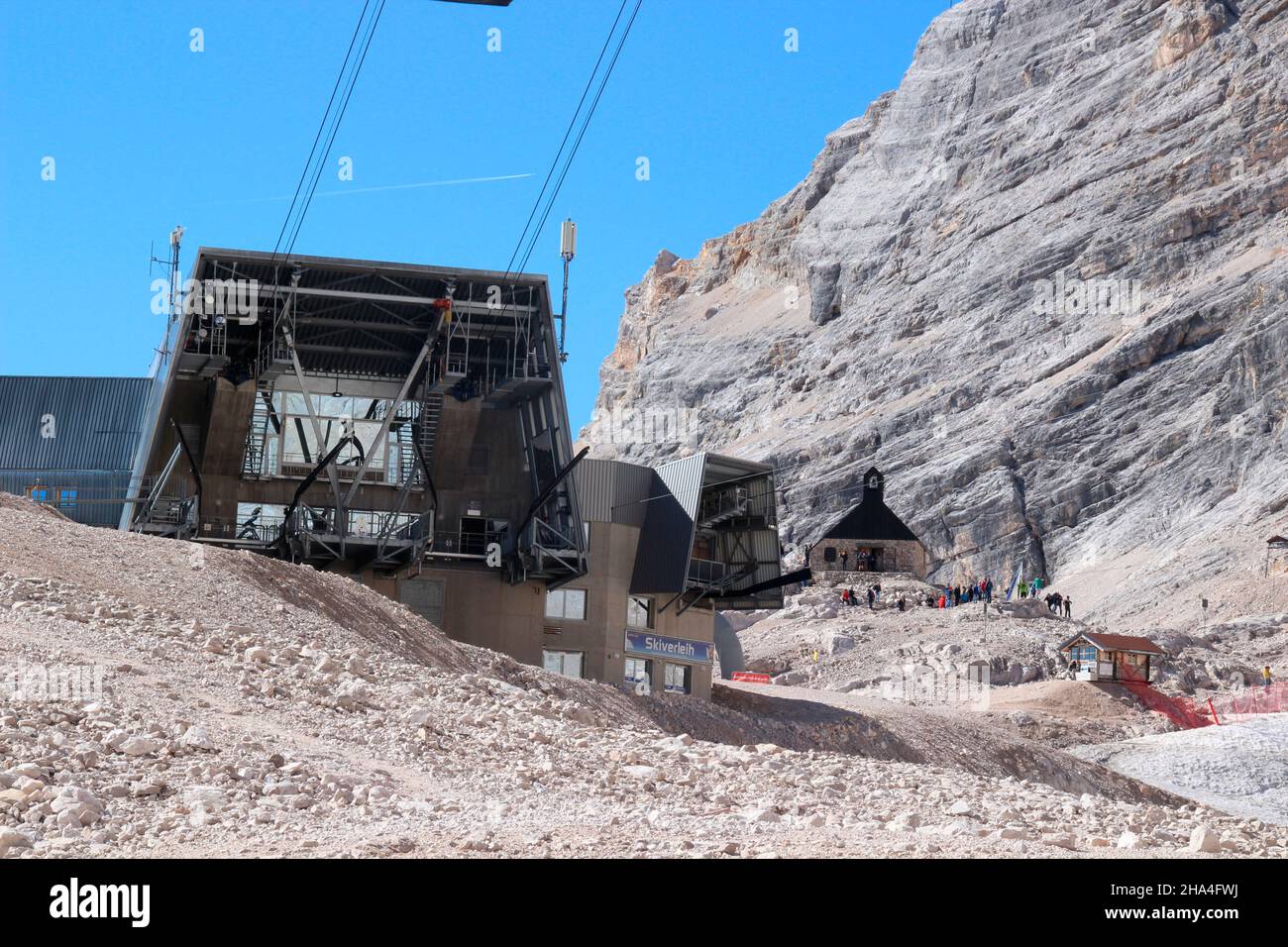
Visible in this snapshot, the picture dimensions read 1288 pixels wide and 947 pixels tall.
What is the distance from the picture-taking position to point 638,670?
45438 millimetres

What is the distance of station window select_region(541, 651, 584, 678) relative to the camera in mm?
43562

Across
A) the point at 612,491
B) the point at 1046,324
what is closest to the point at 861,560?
the point at 1046,324

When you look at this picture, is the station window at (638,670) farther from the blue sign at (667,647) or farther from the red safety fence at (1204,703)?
the red safety fence at (1204,703)

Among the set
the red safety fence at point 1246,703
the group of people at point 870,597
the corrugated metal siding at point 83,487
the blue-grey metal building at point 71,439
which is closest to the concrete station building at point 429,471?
the corrugated metal siding at point 83,487

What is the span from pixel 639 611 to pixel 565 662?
11.2ft

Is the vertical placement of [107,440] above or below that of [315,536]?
above

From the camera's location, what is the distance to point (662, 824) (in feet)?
46.3

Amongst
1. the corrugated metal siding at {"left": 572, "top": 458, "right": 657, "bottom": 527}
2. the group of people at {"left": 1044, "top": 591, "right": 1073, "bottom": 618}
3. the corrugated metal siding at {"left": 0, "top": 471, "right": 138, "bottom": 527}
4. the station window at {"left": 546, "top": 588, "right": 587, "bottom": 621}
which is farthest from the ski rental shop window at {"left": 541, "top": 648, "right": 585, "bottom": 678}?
the group of people at {"left": 1044, "top": 591, "right": 1073, "bottom": 618}

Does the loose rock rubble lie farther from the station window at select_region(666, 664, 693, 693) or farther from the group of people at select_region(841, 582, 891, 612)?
the group of people at select_region(841, 582, 891, 612)

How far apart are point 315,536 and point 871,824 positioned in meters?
28.3

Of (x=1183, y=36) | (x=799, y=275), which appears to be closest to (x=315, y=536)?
(x=1183, y=36)

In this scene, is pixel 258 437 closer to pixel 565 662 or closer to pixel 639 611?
pixel 565 662

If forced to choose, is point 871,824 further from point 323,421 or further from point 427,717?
point 323,421
